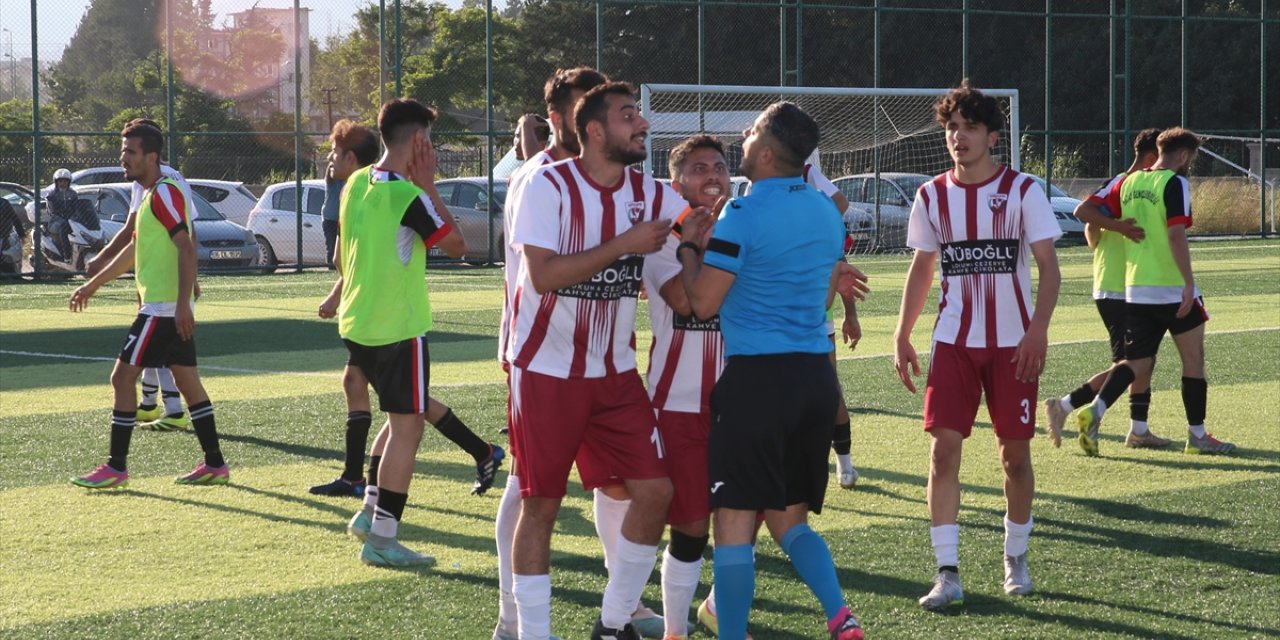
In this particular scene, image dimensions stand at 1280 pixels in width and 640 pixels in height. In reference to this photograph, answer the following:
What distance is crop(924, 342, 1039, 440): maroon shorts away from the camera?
18.7 feet

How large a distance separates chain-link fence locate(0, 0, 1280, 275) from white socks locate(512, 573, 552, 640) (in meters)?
13.1

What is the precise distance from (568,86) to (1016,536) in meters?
2.38

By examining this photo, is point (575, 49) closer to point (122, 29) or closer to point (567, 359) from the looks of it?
point (122, 29)

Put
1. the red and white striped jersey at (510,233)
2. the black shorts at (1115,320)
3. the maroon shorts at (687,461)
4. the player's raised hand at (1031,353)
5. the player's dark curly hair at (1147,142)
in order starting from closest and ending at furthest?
the red and white striped jersey at (510,233) < the maroon shorts at (687,461) < the player's raised hand at (1031,353) < the player's dark curly hair at (1147,142) < the black shorts at (1115,320)

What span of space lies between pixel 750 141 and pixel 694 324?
0.67 m

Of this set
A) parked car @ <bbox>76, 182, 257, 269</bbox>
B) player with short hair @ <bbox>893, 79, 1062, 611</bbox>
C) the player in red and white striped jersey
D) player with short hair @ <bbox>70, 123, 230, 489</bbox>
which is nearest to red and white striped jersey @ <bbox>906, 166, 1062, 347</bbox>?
player with short hair @ <bbox>893, 79, 1062, 611</bbox>

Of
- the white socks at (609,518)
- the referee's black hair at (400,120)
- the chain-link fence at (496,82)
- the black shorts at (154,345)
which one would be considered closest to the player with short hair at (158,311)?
→ the black shorts at (154,345)

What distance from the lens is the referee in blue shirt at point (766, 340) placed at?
4586 mm

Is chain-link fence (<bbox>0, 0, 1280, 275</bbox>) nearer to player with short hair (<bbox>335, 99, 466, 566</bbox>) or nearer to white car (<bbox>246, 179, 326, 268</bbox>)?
white car (<bbox>246, 179, 326, 268</bbox>)

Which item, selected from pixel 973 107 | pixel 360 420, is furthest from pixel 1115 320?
pixel 360 420

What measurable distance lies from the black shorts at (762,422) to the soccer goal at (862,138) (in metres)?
16.1

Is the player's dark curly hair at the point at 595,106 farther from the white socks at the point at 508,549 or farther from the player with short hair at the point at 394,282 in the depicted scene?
the player with short hair at the point at 394,282

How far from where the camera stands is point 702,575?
19.7 ft

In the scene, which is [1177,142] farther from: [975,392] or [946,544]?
[946,544]
